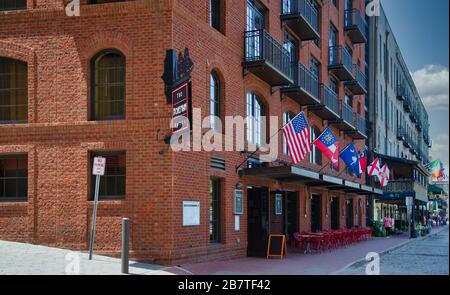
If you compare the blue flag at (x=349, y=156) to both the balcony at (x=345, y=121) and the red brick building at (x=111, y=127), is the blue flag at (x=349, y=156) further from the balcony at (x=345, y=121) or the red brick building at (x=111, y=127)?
the red brick building at (x=111, y=127)

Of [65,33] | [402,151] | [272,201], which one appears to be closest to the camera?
[65,33]

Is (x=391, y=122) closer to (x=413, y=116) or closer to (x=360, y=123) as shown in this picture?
(x=413, y=116)

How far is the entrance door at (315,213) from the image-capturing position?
30.7m

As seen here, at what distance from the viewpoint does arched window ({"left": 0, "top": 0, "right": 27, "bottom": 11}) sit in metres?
17.5

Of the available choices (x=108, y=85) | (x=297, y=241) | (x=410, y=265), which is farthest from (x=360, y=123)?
(x=108, y=85)

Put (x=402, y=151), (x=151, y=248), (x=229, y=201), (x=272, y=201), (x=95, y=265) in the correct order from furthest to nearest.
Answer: (x=402, y=151) → (x=272, y=201) → (x=229, y=201) → (x=151, y=248) → (x=95, y=265)

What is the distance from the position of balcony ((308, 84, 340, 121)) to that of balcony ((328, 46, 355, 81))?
5.24 feet

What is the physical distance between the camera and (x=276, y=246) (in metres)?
20.0

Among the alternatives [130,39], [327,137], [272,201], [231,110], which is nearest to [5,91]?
[130,39]

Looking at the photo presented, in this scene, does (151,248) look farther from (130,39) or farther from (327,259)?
(327,259)

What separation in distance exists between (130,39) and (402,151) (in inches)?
2100

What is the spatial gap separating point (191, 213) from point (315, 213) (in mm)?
15408

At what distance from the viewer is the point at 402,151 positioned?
65.4 m

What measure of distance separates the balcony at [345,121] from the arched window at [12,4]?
19595mm
